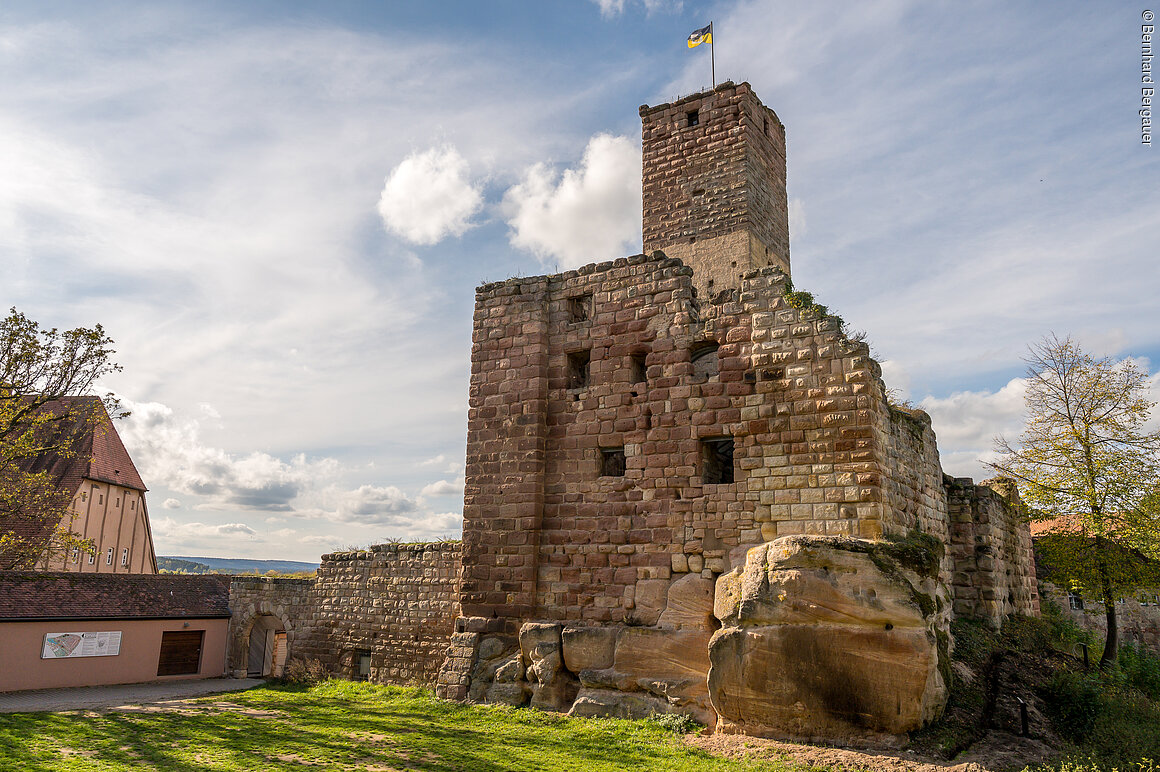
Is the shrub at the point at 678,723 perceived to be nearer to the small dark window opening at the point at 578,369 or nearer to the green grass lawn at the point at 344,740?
the green grass lawn at the point at 344,740

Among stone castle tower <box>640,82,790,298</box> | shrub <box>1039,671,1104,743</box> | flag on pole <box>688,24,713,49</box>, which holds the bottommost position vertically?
shrub <box>1039,671,1104,743</box>

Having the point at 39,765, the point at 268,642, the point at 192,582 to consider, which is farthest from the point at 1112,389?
the point at 192,582

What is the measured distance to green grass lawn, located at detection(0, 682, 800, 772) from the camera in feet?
25.8

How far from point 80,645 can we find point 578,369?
591 inches

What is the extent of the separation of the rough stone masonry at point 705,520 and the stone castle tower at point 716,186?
32.3 inches

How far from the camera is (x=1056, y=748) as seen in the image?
8109mm

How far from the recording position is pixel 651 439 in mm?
10930

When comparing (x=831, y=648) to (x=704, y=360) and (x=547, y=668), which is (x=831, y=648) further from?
(x=704, y=360)

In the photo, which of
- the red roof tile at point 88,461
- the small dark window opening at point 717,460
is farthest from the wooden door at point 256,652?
the small dark window opening at point 717,460

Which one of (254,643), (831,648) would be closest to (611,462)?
(831,648)

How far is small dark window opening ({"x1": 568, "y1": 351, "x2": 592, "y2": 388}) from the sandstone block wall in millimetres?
37

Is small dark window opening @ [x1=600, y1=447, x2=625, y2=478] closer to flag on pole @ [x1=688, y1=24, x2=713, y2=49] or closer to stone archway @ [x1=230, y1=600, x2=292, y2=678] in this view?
flag on pole @ [x1=688, y1=24, x2=713, y2=49]

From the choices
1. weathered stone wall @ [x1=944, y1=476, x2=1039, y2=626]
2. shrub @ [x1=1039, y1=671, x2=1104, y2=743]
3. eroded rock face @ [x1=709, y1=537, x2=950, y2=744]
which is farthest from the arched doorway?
shrub @ [x1=1039, y1=671, x2=1104, y2=743]

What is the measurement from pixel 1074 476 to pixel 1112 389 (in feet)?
6.35
